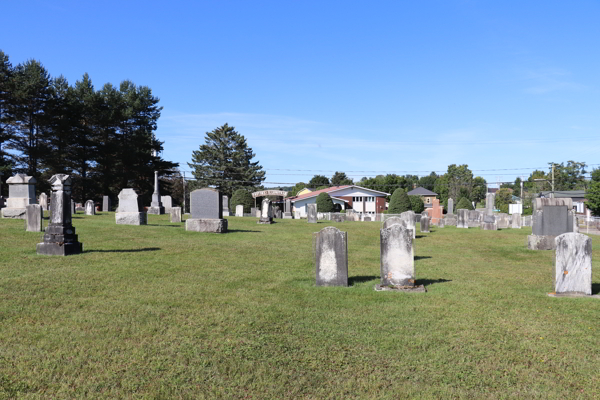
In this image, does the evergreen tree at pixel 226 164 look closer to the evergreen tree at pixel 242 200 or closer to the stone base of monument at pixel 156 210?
the evergreen tree at pixel 242 200

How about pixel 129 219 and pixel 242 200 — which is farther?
pixel 242 200

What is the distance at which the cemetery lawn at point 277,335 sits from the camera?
13.6 ft

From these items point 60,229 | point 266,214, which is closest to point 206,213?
point 60,229

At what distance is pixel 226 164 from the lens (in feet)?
233

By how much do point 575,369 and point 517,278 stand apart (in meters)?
5.62

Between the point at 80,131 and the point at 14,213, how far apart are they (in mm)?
27298

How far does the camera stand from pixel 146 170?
2020 inches

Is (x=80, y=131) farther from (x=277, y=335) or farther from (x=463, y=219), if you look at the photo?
(x=277, y=335)

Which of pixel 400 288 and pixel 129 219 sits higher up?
pixel 129 219

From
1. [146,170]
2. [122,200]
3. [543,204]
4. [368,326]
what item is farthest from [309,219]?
[146,170]

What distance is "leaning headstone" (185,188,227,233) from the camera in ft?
61.7

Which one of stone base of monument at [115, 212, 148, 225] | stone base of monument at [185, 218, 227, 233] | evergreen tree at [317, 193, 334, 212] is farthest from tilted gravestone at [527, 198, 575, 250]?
evergreen tree at [317, 193, 334, 212]

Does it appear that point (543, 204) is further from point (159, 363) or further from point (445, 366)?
point (159, 363)

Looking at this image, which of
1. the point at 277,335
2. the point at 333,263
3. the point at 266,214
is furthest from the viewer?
the point at 266,214
